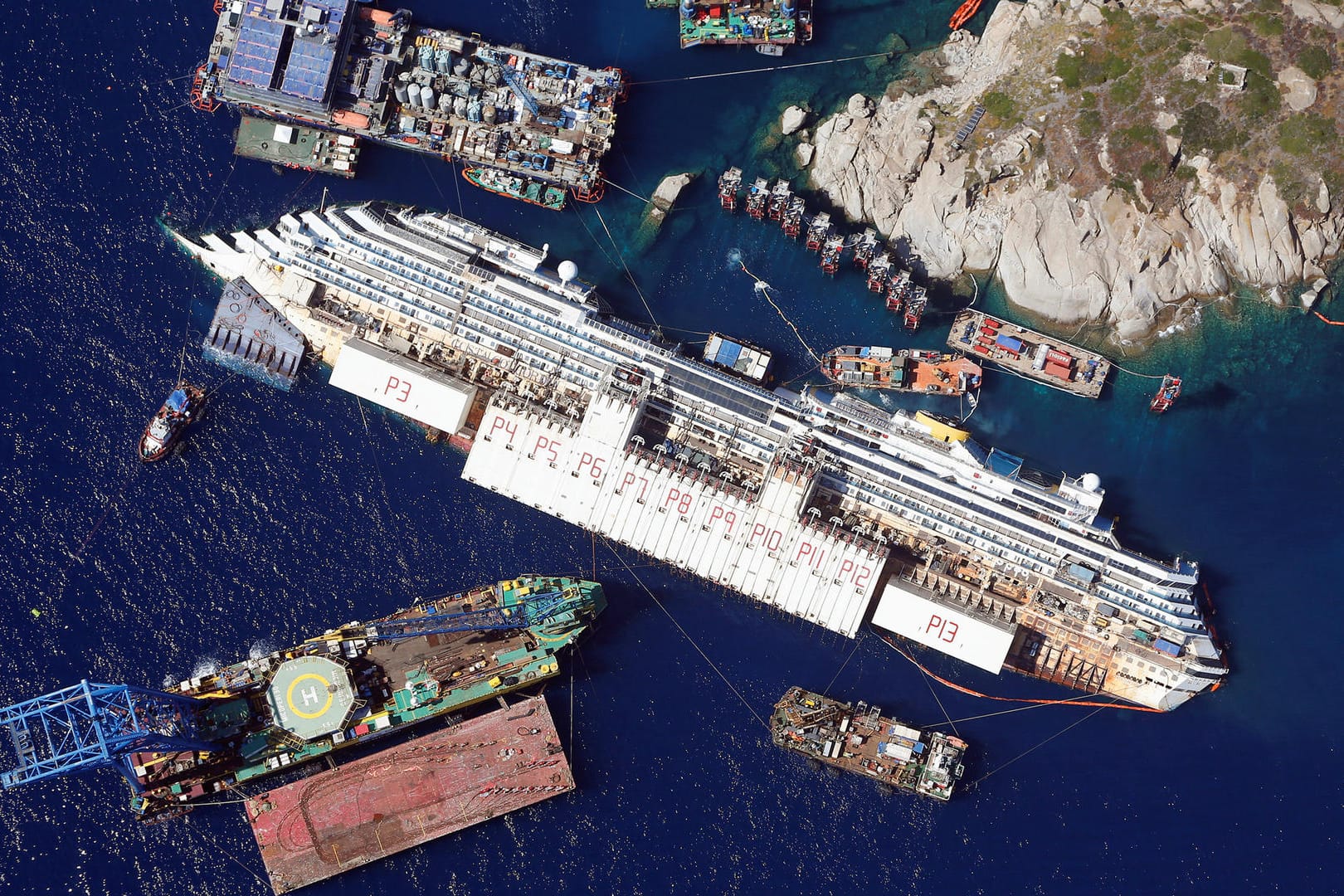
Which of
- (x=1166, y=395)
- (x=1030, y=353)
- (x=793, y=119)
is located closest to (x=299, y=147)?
(x=793, y=119)

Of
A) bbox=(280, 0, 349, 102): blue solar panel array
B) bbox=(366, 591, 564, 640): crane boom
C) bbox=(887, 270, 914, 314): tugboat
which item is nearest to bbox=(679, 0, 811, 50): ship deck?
bbox=(887, 270, 914, 314): tugboat

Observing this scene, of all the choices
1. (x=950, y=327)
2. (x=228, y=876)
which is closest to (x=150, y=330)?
(x=228, y=876)

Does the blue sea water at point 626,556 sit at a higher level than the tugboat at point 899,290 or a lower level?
lower

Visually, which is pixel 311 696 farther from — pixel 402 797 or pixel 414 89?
pixel 414 89

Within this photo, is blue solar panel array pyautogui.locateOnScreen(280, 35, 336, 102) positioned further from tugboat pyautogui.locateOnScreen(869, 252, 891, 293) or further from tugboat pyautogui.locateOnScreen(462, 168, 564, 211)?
tugboat pyautogui.locateOnScreen(869, 252, 891, 293)

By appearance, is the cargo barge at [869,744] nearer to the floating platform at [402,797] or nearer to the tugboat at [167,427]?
the floating platform at [402,797]

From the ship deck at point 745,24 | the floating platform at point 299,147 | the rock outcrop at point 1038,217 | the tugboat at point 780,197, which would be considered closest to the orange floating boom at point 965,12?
the rock outcrop at point 1038,217
